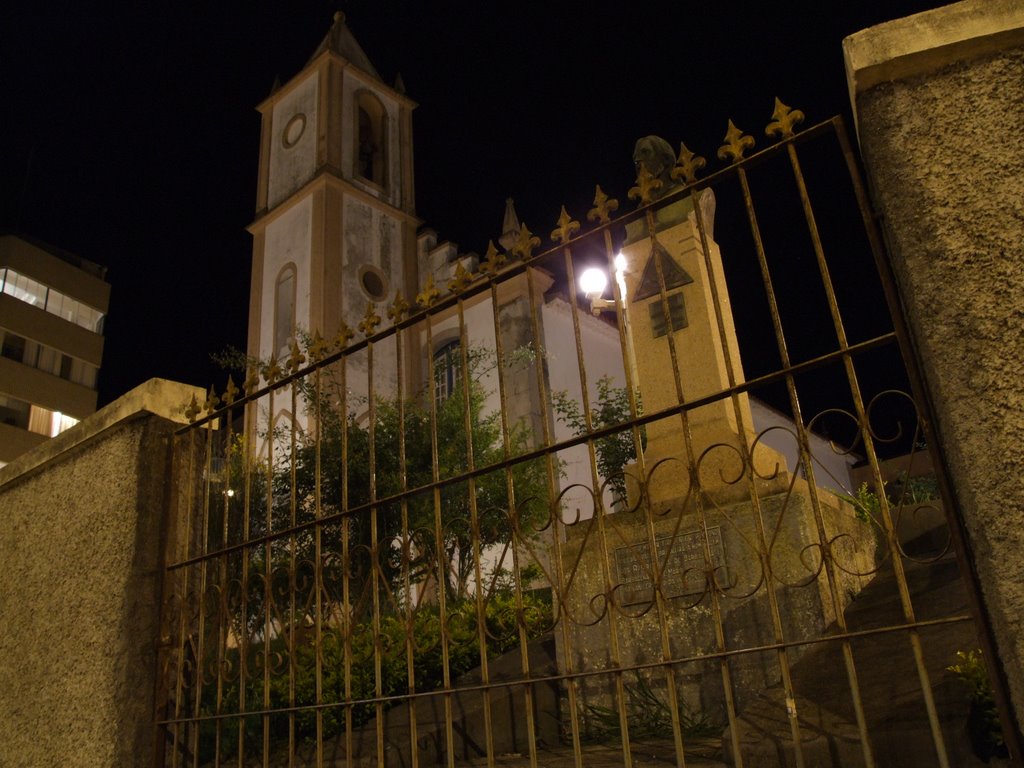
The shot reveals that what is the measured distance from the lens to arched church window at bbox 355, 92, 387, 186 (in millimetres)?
24078

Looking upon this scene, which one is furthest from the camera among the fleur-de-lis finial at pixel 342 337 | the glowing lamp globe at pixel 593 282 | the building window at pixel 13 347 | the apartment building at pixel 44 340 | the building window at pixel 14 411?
the building window at pixel 13 347

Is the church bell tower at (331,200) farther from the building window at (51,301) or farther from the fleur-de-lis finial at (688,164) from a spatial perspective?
the fleur-de-lis finial at (688,164)

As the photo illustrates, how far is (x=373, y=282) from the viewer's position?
21.8m

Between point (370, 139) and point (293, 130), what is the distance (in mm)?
2158

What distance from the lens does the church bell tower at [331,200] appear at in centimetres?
2084

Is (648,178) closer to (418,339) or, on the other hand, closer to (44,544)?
(44,544)

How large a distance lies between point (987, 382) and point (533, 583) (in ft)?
37.6

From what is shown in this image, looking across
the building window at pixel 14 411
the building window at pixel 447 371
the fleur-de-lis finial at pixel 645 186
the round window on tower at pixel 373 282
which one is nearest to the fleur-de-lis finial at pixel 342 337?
the fleur-de-lis finial at pixel 645 186

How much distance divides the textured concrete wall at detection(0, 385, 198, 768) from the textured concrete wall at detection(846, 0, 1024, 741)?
12.6 feet

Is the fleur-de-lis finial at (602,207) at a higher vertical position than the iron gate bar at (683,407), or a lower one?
higher

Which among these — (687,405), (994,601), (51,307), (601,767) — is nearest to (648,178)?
(687,405)

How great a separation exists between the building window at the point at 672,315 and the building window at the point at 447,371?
10.1 metres

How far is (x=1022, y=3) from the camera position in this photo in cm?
236

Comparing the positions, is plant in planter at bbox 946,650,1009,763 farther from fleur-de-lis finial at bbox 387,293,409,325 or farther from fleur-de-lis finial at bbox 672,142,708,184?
fleur-de-lis finial at bbox 387,293,409,325
